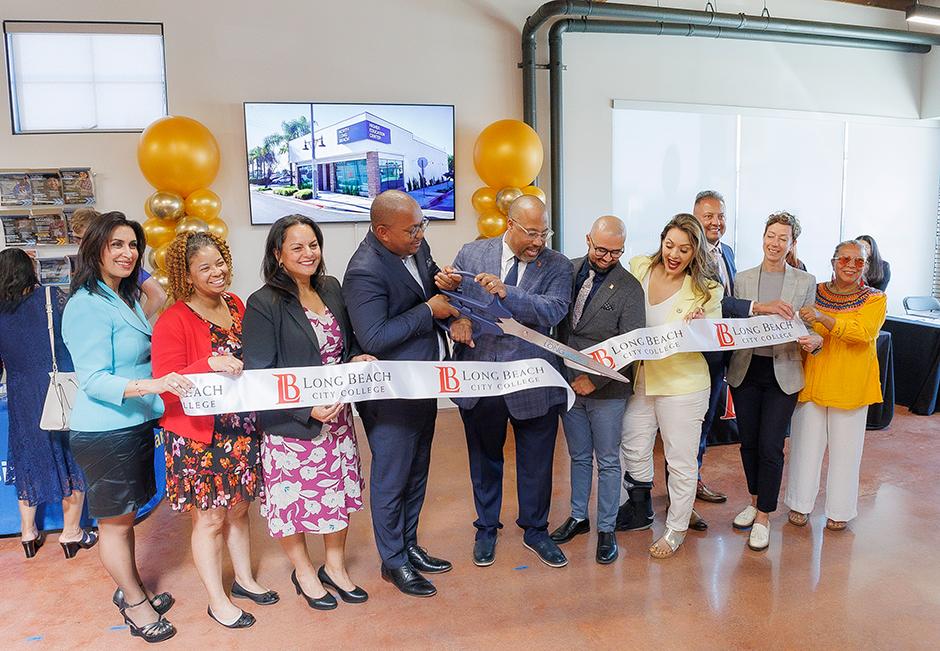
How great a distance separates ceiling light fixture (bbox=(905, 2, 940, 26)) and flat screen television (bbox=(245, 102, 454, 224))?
3995 mm

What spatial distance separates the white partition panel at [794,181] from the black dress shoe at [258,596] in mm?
5768

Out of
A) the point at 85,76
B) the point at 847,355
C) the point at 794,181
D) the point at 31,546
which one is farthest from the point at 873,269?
the point at 85,76

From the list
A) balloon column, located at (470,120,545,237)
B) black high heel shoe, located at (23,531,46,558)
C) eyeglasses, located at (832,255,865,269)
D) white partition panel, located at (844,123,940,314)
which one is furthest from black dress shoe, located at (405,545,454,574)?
white partition panel, located at (844,123,940,314)

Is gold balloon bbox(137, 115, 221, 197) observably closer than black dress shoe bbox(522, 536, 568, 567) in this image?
No

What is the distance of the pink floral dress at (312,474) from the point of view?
8.54ft

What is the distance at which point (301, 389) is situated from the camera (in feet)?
8.32

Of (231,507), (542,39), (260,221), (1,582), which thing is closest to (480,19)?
(542,39)

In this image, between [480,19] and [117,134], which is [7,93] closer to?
[117,134]

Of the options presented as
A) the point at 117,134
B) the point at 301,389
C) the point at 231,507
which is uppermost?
the point at 117,134

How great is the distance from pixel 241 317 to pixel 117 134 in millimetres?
3618

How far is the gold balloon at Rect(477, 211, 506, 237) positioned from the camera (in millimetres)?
5684

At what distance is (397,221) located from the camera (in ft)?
8.59

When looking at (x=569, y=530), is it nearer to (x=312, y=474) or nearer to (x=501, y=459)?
(x=501, y=459)

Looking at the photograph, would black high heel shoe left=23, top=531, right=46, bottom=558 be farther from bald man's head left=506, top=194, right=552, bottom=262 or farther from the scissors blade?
bald man's head left=506, top=194, right=552, bottom=262
